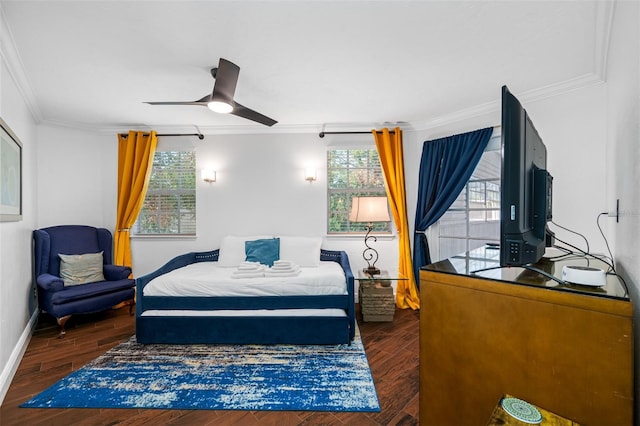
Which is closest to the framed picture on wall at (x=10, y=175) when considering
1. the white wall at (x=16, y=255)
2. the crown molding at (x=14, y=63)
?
the white wall at (x=16, y=255)

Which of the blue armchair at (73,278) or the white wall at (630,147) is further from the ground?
the white wall at (630,147)

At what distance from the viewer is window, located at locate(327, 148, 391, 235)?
148 inches

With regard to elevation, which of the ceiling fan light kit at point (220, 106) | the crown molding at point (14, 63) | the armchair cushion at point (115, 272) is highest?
the crown molding at point (14, 63)

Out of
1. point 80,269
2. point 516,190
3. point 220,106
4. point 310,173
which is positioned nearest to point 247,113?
point 220,106

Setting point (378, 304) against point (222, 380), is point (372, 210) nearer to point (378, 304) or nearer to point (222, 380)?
point (378, 304)

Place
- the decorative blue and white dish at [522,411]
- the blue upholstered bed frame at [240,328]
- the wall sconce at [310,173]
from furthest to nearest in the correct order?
the wall sconce at [310,173], the blue upholstered bed frame at [240,328], the decorative blue and white dish at [522,411]

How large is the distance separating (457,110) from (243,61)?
242 centimetres

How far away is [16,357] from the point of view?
7.21 ft

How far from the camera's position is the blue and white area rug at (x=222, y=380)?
172 cm

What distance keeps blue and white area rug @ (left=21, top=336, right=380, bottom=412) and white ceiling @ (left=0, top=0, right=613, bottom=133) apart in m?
2.38

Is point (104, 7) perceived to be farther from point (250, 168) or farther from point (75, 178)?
point (75, 178)

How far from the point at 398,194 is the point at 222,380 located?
2755 mm

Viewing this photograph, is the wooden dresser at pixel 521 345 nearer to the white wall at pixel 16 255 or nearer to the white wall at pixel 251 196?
the white wall at pixel 251 196

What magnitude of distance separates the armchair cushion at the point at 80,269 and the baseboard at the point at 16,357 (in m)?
0.47
